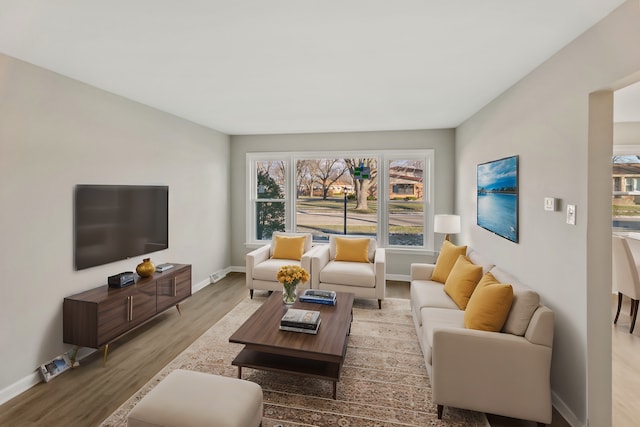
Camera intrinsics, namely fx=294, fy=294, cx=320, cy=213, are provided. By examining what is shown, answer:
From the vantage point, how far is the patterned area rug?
2002mm

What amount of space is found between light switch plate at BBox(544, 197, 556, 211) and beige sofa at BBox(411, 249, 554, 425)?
25.6 inches

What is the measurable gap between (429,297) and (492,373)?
1063 mm

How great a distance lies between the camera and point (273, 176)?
18.3ft

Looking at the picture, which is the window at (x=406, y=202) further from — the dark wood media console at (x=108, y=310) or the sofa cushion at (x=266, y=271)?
the dark wood media console at (x=108, y=310)

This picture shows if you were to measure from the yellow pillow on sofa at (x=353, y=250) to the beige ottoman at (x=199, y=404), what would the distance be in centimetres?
274

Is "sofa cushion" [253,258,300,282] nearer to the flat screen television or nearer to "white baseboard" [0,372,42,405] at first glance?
the flat screen television

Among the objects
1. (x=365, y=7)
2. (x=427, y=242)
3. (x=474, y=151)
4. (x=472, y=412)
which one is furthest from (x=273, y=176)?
(x=472, y=412)

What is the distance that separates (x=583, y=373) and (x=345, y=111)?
10.8 ft

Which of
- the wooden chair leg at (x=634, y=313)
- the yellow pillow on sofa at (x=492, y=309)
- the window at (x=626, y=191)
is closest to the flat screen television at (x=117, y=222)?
the yellow pillow on sofa at (x=492, y=309)

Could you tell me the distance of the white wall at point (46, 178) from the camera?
2.24m

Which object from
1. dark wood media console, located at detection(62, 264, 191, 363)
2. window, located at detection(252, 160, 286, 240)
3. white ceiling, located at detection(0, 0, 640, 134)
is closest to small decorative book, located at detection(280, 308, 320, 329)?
dark wood media console, located at detection(62, 264, 191, 363)

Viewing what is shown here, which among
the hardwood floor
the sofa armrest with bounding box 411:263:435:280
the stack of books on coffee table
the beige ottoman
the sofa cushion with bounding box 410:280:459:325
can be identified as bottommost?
the hardwood floor

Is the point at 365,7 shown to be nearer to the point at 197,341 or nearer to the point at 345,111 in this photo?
the point at 345,111

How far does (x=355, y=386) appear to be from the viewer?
2.32 meters
